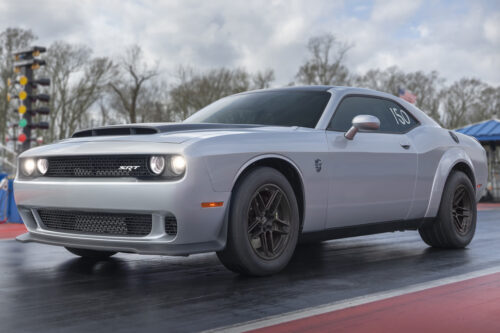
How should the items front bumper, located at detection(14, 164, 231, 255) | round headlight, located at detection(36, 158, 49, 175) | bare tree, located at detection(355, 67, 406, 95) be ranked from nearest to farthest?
front bumper, located at detection(14, 164, 231, 255)
round headlight, located at detection(36, 158, 49, 175)
bare tree, located at detection(355, 67, 406, 95)

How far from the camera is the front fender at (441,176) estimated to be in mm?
6297

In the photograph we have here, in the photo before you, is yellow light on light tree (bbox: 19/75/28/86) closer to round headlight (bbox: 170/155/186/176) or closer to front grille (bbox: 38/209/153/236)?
front grille (bbox: 38/209/153/236)

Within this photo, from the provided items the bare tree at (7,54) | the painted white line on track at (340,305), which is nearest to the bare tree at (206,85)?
the bare tree at (7,54)

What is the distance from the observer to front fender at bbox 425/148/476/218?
6.30 metres

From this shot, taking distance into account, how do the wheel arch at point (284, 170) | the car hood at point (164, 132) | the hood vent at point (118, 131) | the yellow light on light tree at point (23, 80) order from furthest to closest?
the yellow light on light tree at point (23, 80), the hood vent at point (118, 131), the wheel arch at point (284, 170), the car hood at point (164, 132)

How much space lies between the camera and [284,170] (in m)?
4.97

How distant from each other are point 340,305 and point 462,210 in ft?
11.3

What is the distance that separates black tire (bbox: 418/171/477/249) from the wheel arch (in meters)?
1.90

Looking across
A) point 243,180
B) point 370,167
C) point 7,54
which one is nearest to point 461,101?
point 7,54

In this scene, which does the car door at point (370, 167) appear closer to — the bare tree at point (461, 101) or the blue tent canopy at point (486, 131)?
the blue tent canopy at point (486, 131)

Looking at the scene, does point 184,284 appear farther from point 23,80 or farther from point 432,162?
point 23,80

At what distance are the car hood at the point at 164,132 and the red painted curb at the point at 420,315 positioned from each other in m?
1.54

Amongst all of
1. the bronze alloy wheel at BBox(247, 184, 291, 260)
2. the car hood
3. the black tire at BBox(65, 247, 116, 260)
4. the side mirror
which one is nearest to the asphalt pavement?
the black tire at BBox(65, 247, 116, 260)

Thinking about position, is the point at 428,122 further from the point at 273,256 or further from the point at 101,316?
the point at 101,316
